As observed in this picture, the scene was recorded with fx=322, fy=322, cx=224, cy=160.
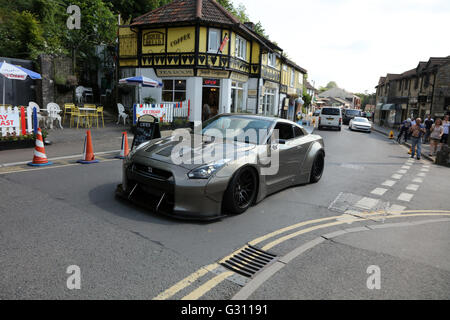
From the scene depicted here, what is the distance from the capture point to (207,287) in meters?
3.01

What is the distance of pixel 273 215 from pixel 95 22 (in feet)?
84.3

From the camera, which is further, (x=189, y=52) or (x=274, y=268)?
(x=189, y=52)

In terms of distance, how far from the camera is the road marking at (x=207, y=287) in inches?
112

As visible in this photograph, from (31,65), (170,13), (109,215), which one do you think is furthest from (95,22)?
(109,215)

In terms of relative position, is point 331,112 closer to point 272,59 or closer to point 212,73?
point 272,59

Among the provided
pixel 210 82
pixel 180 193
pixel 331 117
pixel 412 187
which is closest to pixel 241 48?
pixel 210 82

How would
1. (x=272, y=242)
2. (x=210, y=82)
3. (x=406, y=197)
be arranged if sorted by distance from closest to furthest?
(x=272, y=242)
(x=406, y=197)
(x=210, y=82)

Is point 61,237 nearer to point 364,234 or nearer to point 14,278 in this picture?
point 14,278

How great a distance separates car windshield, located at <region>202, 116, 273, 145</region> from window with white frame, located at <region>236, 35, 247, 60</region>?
18.1 meters

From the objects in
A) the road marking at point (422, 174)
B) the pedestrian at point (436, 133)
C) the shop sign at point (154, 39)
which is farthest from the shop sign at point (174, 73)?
the road marking at point (422, 174)

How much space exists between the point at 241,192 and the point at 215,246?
1300 millimetres

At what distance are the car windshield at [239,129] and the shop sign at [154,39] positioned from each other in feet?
56.6

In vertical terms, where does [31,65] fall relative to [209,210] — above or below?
above

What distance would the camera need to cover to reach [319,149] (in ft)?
24.4
